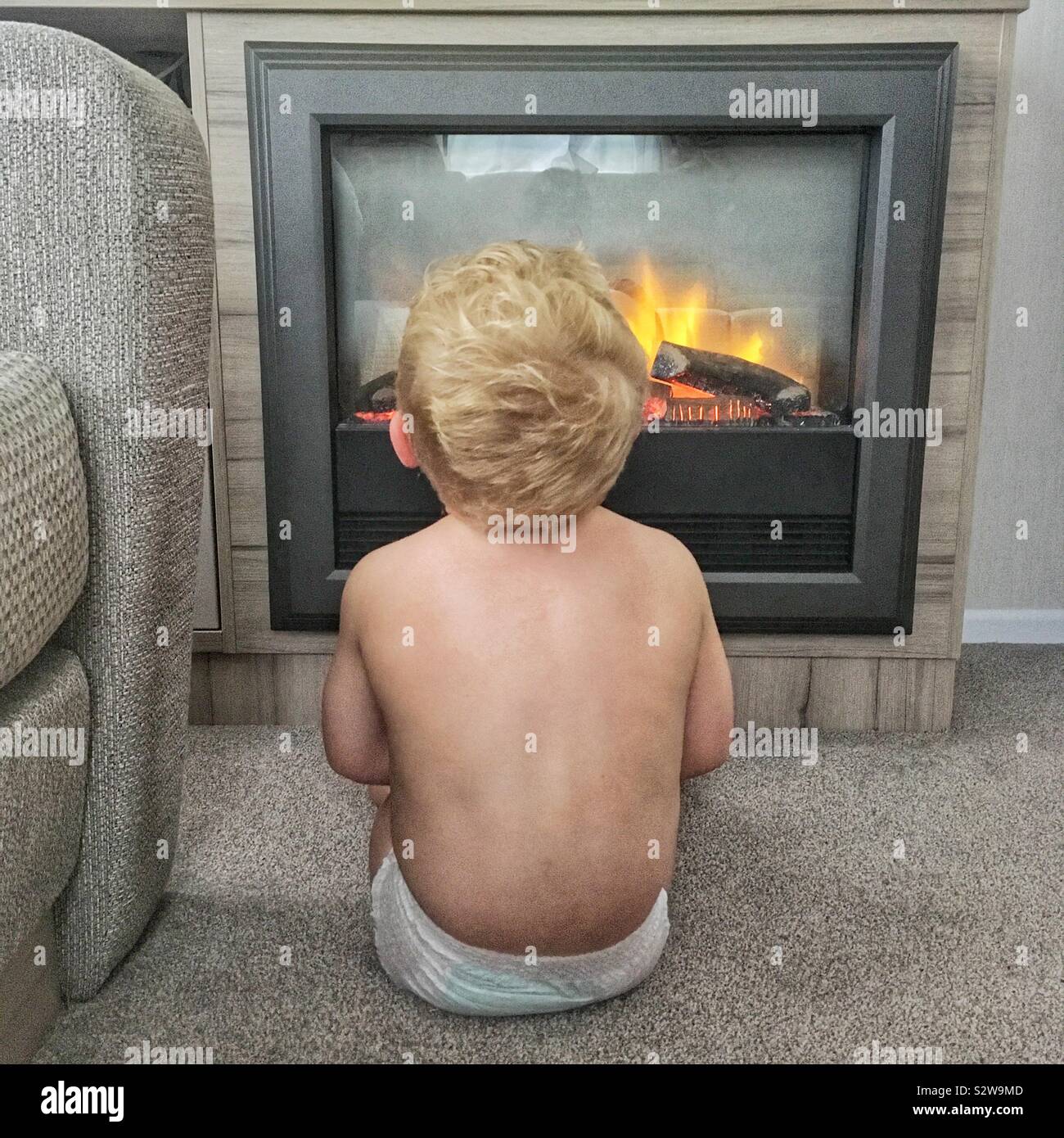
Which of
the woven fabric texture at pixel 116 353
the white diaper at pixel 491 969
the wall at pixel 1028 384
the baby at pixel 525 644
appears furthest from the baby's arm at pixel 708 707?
the wall at pixel 1028 384

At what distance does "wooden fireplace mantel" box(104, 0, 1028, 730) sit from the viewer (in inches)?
52.9

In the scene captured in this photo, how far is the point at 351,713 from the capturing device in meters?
0.93

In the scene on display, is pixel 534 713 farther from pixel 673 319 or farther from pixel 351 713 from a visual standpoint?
pixel 673 319

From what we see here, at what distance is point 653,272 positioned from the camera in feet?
4.90

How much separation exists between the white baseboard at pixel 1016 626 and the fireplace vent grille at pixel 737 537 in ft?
2.13

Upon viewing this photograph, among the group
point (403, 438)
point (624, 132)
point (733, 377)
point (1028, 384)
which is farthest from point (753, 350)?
point (403, 438)

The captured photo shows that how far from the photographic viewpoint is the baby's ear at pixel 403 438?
33.3 inches

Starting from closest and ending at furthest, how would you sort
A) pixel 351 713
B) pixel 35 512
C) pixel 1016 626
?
pixel 35 512, pixel 351 713, pixel 1016 626

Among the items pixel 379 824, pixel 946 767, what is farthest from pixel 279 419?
pixel 946 767

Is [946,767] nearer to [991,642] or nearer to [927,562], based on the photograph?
[927,562]

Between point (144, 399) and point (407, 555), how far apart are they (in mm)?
235

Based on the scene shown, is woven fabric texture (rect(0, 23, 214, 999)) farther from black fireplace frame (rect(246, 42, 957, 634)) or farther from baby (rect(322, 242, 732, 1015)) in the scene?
black fireplace frame (rect(246, 42, 957, 634))

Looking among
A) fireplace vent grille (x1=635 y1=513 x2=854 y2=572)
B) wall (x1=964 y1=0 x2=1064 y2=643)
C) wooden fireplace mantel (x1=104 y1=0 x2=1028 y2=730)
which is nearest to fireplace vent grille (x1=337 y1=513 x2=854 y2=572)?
fireplace vent grille (x1=635 y1=513 x2=854 y2=572)

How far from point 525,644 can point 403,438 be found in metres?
0.19
